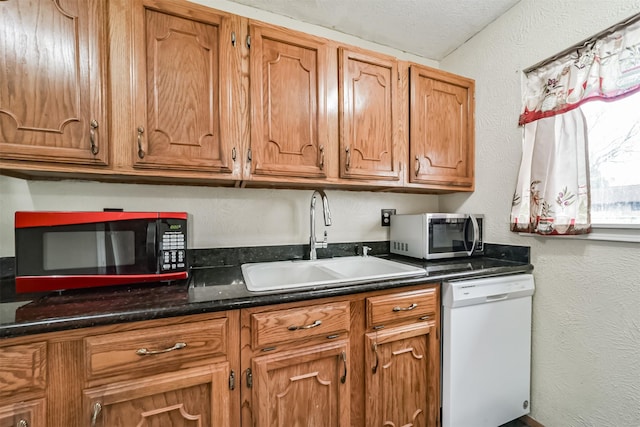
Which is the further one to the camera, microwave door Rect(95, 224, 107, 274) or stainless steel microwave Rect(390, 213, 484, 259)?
stainless steel microwave Rect(390, 213, 484, 259)

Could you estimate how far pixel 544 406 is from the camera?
4.56 feet

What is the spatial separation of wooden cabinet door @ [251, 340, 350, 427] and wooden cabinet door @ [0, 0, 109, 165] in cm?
106

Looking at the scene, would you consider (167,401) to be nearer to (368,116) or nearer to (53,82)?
(53,82)

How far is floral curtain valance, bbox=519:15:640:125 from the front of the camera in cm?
108

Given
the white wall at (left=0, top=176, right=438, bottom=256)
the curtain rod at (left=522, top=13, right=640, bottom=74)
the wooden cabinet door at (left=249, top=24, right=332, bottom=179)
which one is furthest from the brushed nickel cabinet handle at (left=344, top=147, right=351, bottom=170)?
the curtain rod at (left=522, top=13, right=640, bottom=74)

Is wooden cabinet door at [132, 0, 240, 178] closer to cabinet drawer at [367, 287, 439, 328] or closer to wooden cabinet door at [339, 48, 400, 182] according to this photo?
wooden cabinet door at [339, 48, 400, 182]

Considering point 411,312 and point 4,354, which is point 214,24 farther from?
point 411,312

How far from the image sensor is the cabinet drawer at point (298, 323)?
94cm

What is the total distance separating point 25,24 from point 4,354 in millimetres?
1118

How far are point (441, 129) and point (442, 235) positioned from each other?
691 millimetres

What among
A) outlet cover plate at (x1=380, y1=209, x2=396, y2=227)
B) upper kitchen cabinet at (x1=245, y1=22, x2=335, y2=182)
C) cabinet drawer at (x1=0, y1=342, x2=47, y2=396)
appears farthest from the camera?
outlet cover plate at (x1=380, y1=209, x2=396, y2=227)

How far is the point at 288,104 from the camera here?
4.23 feet

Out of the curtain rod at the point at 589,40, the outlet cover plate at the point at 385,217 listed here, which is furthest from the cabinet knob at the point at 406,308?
the curtain rod at the point at 589,40

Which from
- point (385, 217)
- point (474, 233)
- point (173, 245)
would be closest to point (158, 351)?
point (173, 245)
